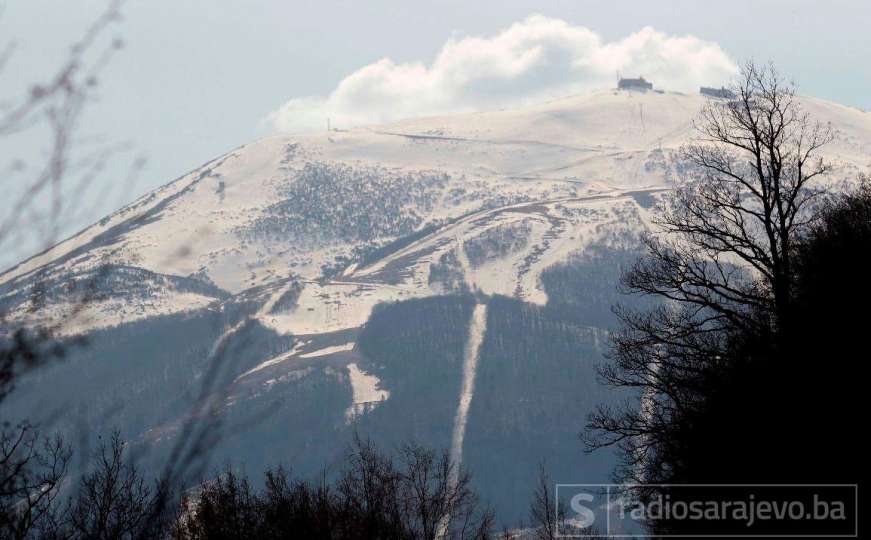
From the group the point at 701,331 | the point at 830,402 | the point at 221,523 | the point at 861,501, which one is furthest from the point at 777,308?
the point at 221,523

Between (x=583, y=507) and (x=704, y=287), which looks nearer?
(x=704, y=287)

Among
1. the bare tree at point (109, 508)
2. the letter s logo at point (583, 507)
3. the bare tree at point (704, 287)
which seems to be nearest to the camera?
the bare tree at point (109, 508)

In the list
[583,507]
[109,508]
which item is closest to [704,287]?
[583,507]

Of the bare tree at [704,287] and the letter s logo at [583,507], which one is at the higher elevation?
the bare tree at [704,287]

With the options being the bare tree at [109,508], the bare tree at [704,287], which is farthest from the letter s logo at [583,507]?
the bare tree at [109,508]

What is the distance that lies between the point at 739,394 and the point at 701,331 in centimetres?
216

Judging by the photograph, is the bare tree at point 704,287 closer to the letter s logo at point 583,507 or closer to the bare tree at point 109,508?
the letter s logo at point 583,507

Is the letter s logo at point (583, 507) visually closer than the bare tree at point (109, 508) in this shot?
No

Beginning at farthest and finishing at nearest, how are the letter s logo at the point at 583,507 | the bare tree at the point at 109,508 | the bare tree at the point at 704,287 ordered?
the letter s logo at the point at 583,507, the bare tree at the point at 704,287, the bare tree at the point at 109,508

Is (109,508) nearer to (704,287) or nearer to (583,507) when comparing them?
(704,287)

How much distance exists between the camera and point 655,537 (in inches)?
871

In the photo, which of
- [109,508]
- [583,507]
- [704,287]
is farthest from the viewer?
[583,507]

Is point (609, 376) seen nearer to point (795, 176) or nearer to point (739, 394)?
point (739, 394)

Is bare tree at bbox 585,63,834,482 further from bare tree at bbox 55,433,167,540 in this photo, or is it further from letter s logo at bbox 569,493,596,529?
bare tree at bbox 55,433,167,540
